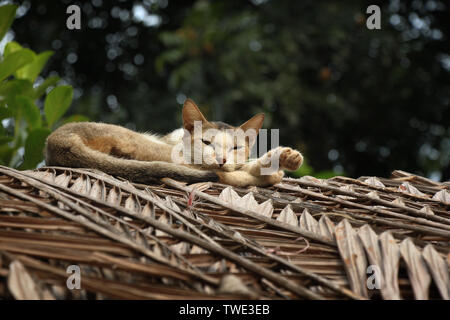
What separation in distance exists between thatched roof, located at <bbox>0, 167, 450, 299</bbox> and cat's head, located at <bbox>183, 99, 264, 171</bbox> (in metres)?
0.53

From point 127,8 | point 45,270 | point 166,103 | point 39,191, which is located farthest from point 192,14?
point 45,270

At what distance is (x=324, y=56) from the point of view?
5.20 metres

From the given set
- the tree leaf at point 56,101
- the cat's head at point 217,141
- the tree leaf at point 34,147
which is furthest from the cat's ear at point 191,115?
the tree leaf at point 34,147

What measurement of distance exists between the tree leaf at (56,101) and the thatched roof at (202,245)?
69 cm

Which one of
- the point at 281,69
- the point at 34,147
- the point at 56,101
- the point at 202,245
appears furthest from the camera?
the point at 281,69

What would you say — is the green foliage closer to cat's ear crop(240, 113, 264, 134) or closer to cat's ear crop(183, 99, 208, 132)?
cat's ear crop(183, 99, 208, 132)

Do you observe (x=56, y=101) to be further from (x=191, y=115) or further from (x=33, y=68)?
(x=191, y=115)

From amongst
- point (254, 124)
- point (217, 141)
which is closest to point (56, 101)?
point (217, 141)

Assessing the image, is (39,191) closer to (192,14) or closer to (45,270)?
(45,270)

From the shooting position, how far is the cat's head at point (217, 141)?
169cm

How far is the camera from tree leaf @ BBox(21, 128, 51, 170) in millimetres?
1601

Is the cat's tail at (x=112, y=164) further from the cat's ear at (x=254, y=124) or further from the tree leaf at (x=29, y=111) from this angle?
the cat's ear at (x=254, y=124)

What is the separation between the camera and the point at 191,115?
1964 millimetres

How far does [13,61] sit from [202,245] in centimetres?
125
